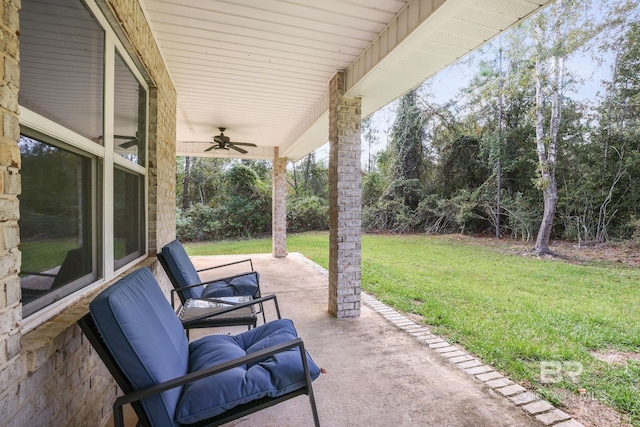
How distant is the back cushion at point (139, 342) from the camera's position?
119 centimetres

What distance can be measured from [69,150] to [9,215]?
0.72 m

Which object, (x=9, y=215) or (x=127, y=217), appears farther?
(x=127, y=217)

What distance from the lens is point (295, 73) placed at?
3.57m

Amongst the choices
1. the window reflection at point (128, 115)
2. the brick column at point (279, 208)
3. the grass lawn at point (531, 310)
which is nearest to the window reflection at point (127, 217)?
the window reflection at point (128, 115)

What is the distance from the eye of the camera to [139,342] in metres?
1.26

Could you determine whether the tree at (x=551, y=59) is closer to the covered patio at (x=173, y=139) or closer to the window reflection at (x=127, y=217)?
the covered patio at (x=173, y=139)

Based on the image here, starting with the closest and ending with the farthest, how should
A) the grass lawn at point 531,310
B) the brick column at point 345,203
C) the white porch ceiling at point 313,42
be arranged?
the white porch ceiling at point 313,42
the grass lawn at point 531,310
the brick column at point 345,203

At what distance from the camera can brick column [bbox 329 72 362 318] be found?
3.55 m

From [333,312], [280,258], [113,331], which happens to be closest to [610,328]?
[333,312]

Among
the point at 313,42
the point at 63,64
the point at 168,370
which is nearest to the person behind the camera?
the point at 168,370

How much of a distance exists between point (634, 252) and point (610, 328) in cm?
618

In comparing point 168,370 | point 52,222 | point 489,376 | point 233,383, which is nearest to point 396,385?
point 489,376

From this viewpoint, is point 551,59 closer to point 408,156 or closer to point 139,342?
point 408,156

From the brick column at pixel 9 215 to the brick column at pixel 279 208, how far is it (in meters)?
6.72
